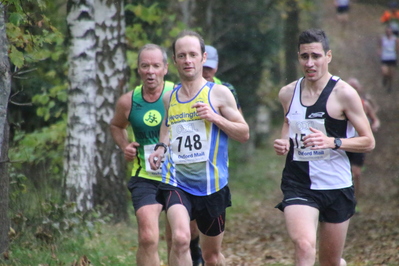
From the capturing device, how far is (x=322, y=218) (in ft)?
16.8

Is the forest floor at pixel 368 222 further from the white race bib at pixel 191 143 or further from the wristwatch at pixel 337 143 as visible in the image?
the wristwatch at pixel 337 143

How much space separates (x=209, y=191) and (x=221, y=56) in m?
11.4

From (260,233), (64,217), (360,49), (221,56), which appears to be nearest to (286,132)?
(64,217)

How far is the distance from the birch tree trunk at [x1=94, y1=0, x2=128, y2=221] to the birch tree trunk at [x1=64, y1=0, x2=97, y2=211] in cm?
21

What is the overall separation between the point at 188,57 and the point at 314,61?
1.05 metres

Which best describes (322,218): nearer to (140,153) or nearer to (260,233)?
(140,153)

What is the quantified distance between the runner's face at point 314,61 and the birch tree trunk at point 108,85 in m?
4.20

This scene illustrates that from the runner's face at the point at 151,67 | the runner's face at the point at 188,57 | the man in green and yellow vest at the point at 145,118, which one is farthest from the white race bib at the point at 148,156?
the runner's face at the point at 188,57

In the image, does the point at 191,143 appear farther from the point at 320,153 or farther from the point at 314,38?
the point at 314,38

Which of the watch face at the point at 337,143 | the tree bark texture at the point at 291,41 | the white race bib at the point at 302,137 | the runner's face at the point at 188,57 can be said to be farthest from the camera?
the tree bark texture at the point at 291,41

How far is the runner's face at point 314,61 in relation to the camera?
16.8 ft

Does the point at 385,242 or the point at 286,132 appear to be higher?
the point at 286,132

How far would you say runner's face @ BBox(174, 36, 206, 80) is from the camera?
540cm

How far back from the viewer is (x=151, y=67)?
20.1 ft
